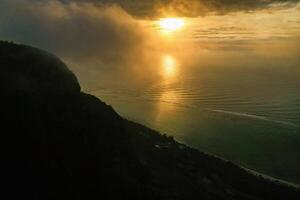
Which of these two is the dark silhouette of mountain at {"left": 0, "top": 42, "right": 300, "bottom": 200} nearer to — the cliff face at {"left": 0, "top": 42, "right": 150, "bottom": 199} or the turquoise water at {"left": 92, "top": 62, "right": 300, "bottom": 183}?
the cliff face at {"left": 0, "top": 42, "right": 150, "bottom": 199}

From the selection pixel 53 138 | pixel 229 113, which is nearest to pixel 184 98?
pixel 229 113

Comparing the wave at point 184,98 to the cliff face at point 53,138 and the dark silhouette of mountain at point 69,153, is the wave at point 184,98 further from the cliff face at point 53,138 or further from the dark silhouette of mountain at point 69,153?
the cliff face at point 53,138

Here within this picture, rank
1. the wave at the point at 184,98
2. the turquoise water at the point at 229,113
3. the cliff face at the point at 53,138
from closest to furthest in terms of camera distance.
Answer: the cliff face at the point at 53,138 → the turquoise water at the point at 229,113 → the wave at the point at 184,98

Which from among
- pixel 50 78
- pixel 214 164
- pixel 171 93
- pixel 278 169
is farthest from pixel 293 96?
→ pixel 50 78

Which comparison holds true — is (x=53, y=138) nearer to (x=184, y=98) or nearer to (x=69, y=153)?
(x=69, y=153)

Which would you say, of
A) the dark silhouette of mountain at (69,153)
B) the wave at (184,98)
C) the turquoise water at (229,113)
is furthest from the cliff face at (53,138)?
the wave at (184,98)

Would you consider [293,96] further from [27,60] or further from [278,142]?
[27,60]

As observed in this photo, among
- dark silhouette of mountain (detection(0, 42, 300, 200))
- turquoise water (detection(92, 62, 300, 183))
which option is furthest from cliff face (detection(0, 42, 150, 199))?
turquoise water (detection(92, 62, 300, 183))
